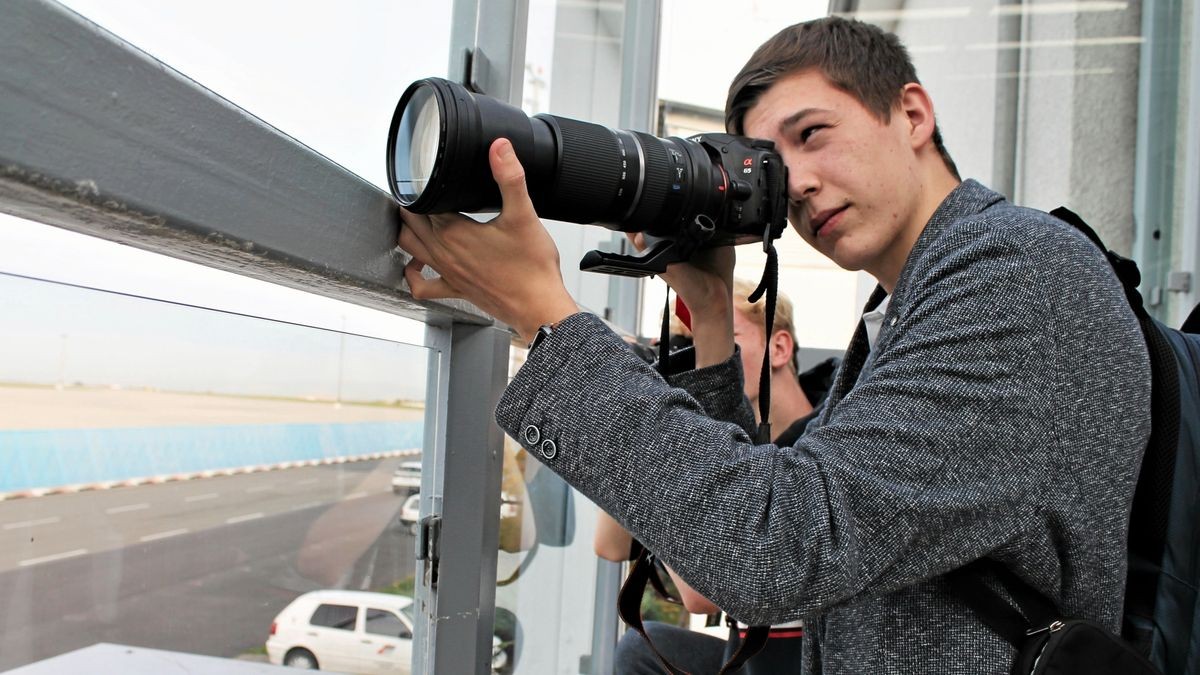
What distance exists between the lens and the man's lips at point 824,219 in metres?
0.73

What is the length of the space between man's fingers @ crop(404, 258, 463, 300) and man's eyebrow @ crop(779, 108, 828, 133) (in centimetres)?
34

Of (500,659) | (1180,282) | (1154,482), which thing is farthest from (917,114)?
(1180,282)

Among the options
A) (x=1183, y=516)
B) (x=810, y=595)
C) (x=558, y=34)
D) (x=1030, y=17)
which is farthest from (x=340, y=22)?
(x=1030, y=17)

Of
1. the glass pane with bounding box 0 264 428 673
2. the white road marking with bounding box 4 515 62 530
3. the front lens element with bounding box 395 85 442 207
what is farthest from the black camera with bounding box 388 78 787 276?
the white road marking with bounding box 4 515 62 530

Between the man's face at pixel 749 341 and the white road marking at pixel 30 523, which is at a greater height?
the man's face at pixel 749 341

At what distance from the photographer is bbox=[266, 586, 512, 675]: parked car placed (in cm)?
55

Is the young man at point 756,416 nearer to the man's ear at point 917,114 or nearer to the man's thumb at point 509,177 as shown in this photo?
the man's ear at point 917,114

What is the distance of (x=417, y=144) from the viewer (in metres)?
0.49

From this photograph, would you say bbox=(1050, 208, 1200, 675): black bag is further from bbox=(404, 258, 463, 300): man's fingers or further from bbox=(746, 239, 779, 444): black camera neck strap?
bbox=(404, 258, 463, 300): man's fingers

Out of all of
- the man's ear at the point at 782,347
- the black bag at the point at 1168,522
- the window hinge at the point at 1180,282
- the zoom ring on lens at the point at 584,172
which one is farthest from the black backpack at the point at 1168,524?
the window hinge at the point at 1180,282

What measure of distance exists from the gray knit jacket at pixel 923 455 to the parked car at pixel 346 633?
0.19m

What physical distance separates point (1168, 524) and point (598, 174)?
47 centimetres

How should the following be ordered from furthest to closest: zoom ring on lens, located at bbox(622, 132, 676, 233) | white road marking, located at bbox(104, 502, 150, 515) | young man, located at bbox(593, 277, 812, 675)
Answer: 1. young man, located at bbox(593, 277, 812, 675)
2. zoom ring on lens, located at bbox(622, 132, 676, 233)
3. white road marking, located at bbox(104, 502, 150, 515)

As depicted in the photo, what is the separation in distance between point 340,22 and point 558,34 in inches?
30.0
